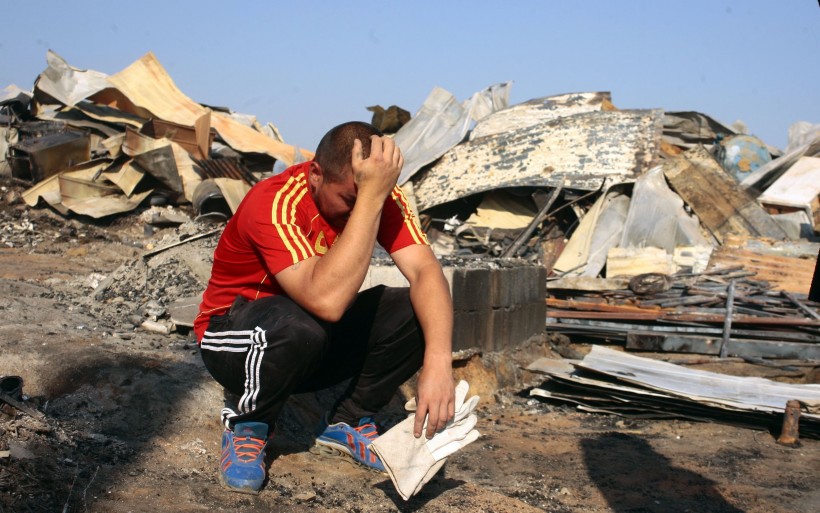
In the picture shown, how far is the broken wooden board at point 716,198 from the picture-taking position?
9859 millimetres

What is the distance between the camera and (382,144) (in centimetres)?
286

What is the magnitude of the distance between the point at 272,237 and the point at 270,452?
1029 millimetres

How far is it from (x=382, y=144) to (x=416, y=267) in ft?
1.93

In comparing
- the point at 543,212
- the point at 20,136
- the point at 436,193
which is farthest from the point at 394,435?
the point at 20,136

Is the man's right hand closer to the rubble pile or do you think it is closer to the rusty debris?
the rusty debris

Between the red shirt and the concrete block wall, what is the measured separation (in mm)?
2038

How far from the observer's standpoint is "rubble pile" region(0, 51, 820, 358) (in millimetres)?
7875

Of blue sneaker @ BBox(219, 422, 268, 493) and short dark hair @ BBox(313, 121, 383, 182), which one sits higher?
short dark hair @ BBox(313, 121, 383, 182)

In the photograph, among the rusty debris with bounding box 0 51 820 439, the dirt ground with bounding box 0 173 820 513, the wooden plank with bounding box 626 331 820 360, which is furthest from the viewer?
the rusty debris with bounding box 0 51 820 439

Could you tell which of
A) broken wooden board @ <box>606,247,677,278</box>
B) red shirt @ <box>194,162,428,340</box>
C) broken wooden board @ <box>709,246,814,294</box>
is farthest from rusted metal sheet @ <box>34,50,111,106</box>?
red shirt @ <box>194,162,428,340</box>

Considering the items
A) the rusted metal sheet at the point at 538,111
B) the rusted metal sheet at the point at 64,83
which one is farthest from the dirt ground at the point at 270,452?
the rusted metal sheet at the point at 64,83

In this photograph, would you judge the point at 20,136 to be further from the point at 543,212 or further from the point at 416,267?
the point at 416,267

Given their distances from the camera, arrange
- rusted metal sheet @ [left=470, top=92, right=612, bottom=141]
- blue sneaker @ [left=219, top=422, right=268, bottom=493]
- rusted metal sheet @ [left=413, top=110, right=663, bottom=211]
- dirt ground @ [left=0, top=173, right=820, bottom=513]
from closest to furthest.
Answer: dirt ground @ [left=0, top=173, right=820, bottom=513] → blue sneaker @ [left=219, top=422, right=268, bottom=493] → rusted metal sheet @ [left=413, top=110, right=663, bottom=211] → rusted metal sheet @ [left=470, top=92, right=612, bottom=141]

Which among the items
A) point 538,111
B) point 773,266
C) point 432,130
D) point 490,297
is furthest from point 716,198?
point 490,297
